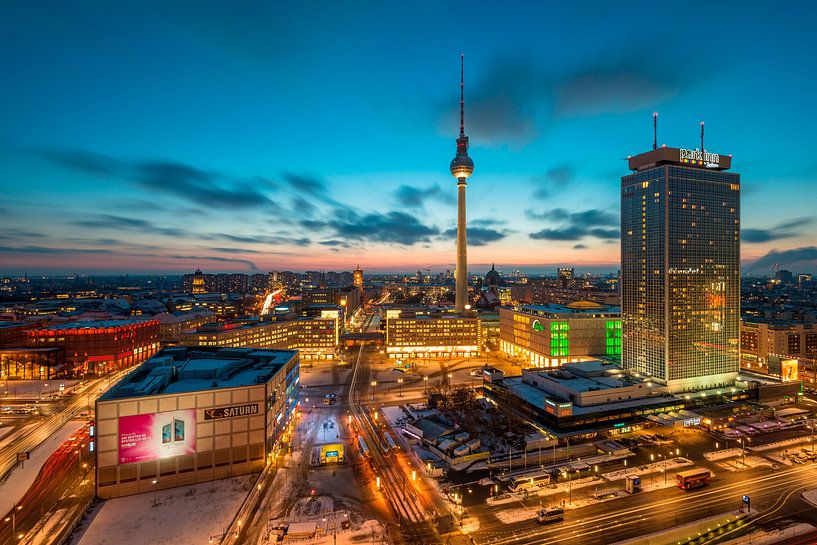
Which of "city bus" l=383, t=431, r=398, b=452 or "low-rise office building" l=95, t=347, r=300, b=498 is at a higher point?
"low-rise office building" l=95, t=347, r=300, b=498

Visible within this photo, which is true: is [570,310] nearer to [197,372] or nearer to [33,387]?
[197,372]

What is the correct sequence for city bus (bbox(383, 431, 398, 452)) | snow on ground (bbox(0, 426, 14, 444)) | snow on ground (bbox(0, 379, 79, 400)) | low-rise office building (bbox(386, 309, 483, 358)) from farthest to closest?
low-rise office building (bbox(386, 309, 483, 358)) < snow on ground (bbox(0, 379, 79, 400)) < snow on ground (bbox(0, 426, 14, 444)) < city bus (bbox(383, 431, 398, 452))

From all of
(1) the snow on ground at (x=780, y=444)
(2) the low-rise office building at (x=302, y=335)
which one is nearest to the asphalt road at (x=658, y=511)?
(1) the snow on ground at (x=780, y=444)

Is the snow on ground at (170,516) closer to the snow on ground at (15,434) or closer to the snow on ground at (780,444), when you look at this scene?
the snow on ground at (15,434)

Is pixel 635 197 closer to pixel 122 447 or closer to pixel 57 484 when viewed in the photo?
pixel 122 447

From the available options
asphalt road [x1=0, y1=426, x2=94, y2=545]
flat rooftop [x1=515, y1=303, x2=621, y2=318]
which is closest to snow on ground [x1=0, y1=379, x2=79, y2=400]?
asphalt road [x1=0, y1=426, x2=94, y2=545]

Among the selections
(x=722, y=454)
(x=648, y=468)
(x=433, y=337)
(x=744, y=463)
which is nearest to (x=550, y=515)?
(x=648, y=468)

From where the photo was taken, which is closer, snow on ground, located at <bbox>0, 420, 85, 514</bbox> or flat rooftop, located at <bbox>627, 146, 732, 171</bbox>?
snow on ground, located at <bbox>0, 420, 85, 514</bbox>

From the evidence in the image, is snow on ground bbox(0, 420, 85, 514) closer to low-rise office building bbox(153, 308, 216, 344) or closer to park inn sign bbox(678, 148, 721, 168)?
low-rise office building bbox(153, 308, 216, 344)
